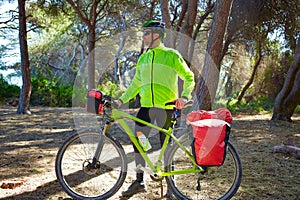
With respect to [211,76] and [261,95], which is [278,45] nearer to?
[261,95]

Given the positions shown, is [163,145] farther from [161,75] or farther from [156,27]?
[156,27]

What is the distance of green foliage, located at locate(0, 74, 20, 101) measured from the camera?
51.7ft

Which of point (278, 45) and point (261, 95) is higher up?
point (278, 45)

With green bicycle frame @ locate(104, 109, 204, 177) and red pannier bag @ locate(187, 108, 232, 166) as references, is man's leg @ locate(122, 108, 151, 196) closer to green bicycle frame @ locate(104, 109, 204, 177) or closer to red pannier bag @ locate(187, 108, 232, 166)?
green bicycle frame @ locate(104, 109, 204, 177)

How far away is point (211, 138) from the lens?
2662mm

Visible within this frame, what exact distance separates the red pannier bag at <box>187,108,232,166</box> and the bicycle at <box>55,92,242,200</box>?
7.7 inches

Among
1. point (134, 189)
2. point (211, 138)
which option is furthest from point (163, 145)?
point (134, 189)

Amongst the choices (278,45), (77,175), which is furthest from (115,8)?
(77,175)

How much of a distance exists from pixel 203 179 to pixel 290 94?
685cm

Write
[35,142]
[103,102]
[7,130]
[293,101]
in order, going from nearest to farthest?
[103,102]
[35,142]
[7,130]
[293,101]

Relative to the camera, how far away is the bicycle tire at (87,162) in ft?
10.1

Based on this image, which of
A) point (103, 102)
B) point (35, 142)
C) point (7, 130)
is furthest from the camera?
point (7, 130)

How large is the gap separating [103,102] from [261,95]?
16.9 m

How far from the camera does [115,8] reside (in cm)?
1527
